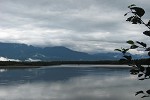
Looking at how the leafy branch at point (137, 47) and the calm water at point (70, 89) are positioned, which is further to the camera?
the calm water at point (70, 89)

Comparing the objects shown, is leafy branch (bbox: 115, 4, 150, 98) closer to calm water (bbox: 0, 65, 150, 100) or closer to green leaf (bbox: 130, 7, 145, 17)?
green leaf (bbox: 130, 7, 145, 17)

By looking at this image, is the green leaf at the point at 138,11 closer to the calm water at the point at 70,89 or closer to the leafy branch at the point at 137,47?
the leafy branch at the point at 137,47

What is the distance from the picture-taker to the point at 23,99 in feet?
155

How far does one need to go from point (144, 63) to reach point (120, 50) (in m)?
0.51

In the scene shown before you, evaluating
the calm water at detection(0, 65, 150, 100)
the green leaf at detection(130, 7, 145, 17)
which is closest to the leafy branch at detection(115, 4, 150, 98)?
the green leaf at detection(130, 7, 145, 17)

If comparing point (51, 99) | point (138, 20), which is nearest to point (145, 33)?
point (138, 20)

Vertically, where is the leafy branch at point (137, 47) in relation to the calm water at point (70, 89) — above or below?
above

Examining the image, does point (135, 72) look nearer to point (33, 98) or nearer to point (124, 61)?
point (124, 61)

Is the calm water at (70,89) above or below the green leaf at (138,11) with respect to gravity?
below

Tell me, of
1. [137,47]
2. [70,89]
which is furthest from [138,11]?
[70,89]

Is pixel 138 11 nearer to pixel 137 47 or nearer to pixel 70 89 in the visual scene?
pixel 137 47

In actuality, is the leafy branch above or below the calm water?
→ above

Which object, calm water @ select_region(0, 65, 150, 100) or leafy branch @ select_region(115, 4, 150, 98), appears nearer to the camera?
leafy branch @ select_region(115, 4, 150, 98)

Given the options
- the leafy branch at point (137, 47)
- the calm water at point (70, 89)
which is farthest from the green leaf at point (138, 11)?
the calm water at point (70, 89)
